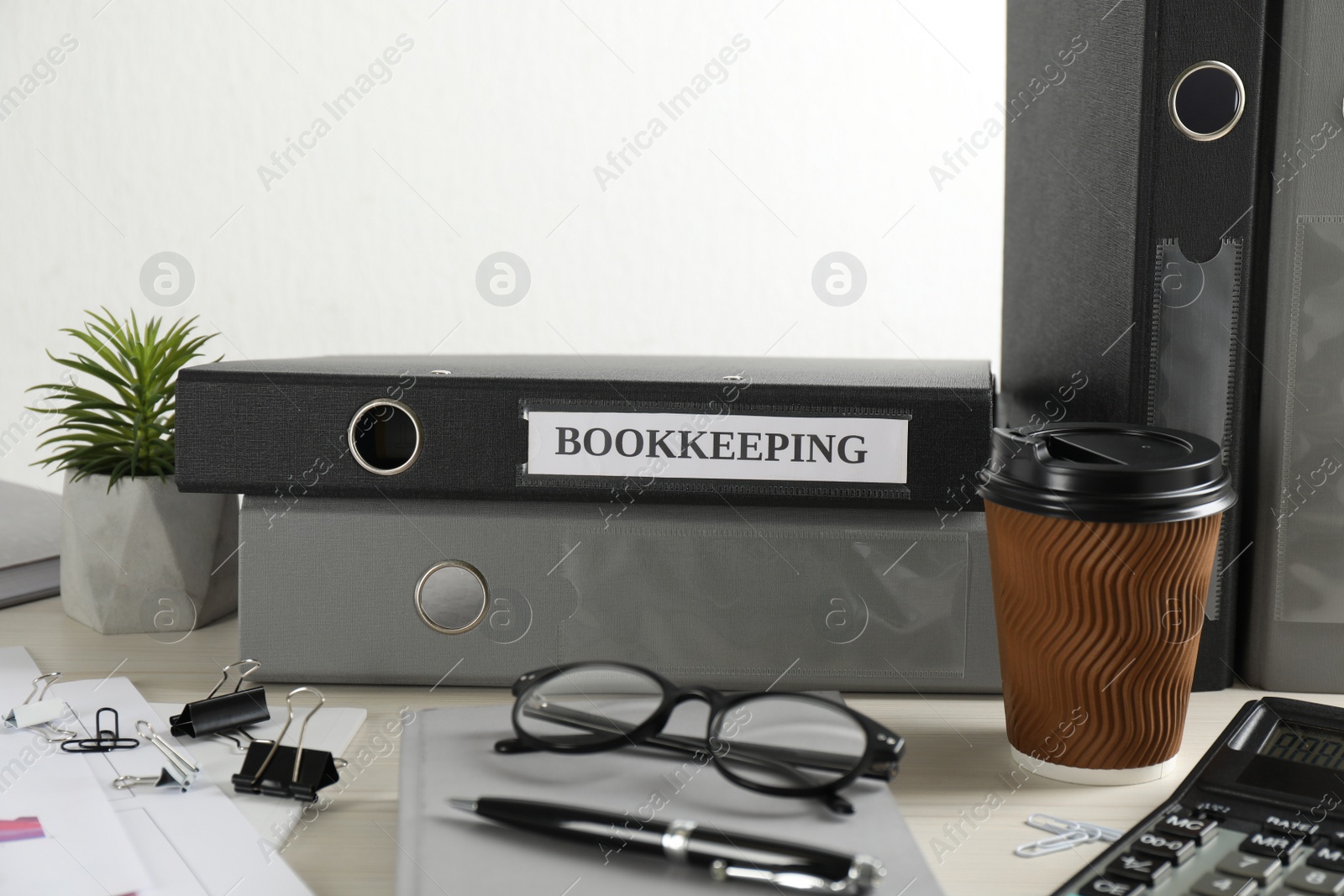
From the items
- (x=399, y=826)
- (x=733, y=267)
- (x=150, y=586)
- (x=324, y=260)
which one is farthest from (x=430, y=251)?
(x=399, y=826)

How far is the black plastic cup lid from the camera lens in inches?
15.2

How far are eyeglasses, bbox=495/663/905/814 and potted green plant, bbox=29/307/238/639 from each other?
0.87 feet

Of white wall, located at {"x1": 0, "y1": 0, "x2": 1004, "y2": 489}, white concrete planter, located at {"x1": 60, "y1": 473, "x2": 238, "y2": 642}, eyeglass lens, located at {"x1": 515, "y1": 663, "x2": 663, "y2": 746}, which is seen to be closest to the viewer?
eyeglass lens, located at {"x1": 515, "y1": 663, "x2": 663, "y2": 746}

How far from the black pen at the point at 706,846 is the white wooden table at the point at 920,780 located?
0.04 meters

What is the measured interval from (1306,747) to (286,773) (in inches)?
15.1

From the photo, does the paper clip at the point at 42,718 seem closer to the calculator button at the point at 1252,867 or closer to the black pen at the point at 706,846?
the black pen at the point at 706,846

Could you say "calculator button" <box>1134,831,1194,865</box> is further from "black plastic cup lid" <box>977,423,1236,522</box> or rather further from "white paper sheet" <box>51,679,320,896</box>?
"white paper sheet" <box>51,679,320,896</box>

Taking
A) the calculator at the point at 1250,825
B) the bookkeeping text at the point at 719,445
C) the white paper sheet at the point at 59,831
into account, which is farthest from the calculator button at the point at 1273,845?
the white paper sheet at the point at 59,831

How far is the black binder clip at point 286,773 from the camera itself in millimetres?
391

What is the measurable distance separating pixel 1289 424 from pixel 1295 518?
4 cm

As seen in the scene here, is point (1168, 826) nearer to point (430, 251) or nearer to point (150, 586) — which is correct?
point (150, 586)

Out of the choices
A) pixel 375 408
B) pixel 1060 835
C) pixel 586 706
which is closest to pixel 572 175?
pixel 375 408

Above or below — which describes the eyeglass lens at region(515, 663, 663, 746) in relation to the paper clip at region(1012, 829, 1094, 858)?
above

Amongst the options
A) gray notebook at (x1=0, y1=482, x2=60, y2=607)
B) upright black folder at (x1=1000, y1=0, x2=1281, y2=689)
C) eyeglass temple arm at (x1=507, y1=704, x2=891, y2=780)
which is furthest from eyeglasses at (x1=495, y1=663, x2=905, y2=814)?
gray notebook at (x1=0, y1=482, x2=60, y2=607)
